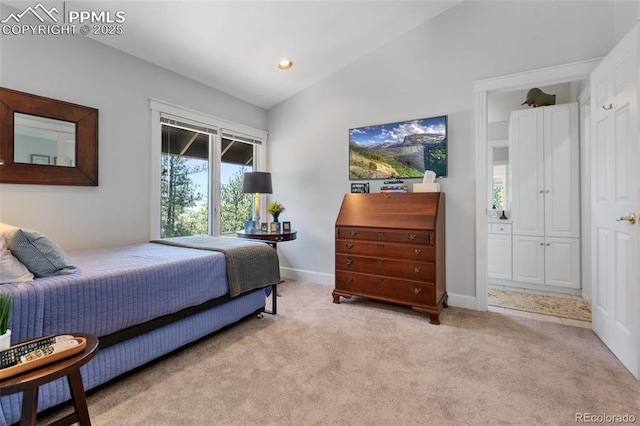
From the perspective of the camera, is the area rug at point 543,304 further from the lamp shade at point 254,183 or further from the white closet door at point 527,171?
the lamp shade at point 254,183

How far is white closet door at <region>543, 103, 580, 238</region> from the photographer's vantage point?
3402 mm

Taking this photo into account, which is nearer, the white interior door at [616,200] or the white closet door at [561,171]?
the white interior door at [616,200]

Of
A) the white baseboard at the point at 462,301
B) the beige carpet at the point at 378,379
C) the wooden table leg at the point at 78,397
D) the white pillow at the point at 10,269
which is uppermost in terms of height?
the white pillow at the point at 10,269

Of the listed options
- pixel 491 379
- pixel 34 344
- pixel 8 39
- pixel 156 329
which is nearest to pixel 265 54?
pixel 8 39

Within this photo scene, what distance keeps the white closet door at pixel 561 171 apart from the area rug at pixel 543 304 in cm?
75

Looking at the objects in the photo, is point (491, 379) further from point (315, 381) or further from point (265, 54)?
point (265, 54)

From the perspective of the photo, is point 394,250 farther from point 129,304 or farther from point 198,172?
point 198,172

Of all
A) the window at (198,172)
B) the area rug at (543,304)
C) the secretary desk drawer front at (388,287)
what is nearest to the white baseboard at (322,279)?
the area rug at (543,304)

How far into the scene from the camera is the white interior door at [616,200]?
5.99 ft

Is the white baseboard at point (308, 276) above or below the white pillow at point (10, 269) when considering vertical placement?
below

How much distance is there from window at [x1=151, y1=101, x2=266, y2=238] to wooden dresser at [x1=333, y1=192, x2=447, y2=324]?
161cm

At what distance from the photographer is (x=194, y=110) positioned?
3.35 metres

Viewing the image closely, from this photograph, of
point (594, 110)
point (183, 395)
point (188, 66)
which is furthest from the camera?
point (188, 66)

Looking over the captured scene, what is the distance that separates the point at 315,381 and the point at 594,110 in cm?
293
